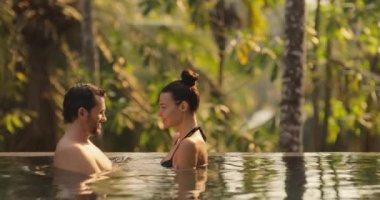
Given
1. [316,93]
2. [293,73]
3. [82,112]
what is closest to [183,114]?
[82,112]

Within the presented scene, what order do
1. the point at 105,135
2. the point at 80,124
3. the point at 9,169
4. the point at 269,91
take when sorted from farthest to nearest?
the point at 269,91, the point at 105,135, the point at 9,169, the point at 80,124

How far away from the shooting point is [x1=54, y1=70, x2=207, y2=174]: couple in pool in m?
5.87

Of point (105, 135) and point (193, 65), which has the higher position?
point (193, 65)

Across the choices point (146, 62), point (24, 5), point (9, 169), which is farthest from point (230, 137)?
point (9, 169)

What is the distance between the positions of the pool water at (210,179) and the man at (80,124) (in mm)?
96

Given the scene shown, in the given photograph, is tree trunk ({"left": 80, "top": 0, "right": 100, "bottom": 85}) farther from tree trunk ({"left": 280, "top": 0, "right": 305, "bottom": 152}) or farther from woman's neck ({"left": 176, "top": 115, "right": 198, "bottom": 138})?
woman's neck ({"left": 176, "top": 115, "right": 198, "bottom": 138})

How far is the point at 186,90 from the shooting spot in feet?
20.0

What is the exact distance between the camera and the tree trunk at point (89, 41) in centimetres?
1151

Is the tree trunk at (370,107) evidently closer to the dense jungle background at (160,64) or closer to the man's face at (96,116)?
the dense jungle background at (160,64)

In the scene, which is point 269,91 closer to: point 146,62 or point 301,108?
point 146,62

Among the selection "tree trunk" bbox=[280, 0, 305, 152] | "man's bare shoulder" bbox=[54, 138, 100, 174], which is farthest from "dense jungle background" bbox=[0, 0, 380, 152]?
"man's bare shoulder" bbox=[54, 138, 100, 174]

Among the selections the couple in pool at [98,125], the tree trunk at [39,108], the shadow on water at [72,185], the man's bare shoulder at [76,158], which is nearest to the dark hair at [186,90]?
the couple in pool at [98,125]

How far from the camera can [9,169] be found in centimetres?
660

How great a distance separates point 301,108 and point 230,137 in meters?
2.50
